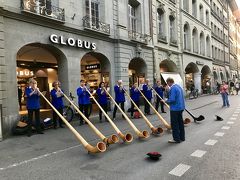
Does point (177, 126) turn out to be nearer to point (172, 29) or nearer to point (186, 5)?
point (172, 29)

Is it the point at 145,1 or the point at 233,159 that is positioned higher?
the point at 145,1

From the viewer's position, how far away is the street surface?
4791 mm

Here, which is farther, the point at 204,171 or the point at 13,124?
the point at 13,124

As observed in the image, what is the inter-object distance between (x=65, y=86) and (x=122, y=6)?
7168 mm

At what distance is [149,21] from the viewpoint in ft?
67.0

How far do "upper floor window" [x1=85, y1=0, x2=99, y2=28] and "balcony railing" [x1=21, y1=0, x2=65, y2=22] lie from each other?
2.38m

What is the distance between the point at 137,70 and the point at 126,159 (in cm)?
1493

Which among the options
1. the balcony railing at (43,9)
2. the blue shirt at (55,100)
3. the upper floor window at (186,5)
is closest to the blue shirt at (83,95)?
the blue shirt at (55,100)

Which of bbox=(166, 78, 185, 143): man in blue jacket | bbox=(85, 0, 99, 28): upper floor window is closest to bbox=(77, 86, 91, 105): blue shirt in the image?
bbox=(166, 78, 185, 143): man in blue jacket

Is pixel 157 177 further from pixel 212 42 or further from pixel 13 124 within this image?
pixel 212 42

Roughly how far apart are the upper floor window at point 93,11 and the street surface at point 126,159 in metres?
8.25

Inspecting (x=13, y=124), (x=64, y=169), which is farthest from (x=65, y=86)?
(x=64, y=169)

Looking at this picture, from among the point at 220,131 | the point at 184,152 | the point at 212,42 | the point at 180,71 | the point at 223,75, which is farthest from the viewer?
the point at 223,75

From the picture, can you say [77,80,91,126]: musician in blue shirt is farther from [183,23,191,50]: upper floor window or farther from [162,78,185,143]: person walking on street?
[183,23,191,50]: upper floor window
